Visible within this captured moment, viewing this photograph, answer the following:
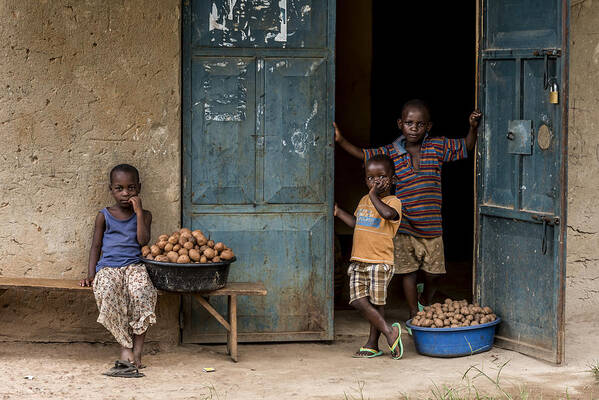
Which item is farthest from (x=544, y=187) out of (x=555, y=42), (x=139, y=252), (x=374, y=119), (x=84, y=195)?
(x=374, y=119)

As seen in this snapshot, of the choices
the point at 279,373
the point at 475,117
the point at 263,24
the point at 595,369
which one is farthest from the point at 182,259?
the point at 595,369

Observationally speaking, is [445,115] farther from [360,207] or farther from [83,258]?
[83,258]

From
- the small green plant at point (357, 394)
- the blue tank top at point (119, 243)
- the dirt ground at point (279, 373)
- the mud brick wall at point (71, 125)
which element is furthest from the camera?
the mud brick wall at point (71, 125)

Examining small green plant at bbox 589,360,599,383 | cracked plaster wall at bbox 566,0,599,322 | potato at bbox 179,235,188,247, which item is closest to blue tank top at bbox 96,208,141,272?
potato at bbox 179,235,188,247

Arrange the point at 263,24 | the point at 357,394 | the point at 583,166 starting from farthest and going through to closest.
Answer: the point at 583,166
the point at 263,24
the point at 357,394

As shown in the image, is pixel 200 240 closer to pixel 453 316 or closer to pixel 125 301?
pixel 125 301

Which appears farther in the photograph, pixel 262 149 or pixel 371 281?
pixel 262 149

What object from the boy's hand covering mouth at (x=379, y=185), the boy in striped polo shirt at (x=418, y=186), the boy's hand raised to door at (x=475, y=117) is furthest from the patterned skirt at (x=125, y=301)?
the boy's hand raised to door at (x=475, y=117)

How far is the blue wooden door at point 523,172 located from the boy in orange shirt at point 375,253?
28.6 inches

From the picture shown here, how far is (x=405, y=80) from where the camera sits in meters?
10.1

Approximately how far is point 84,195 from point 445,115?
5511 mm

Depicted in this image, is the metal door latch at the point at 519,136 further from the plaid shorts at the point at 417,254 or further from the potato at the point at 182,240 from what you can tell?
the potato at the point at 182,240

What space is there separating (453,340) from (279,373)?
1.18 metres

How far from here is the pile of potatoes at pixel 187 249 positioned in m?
5.32
